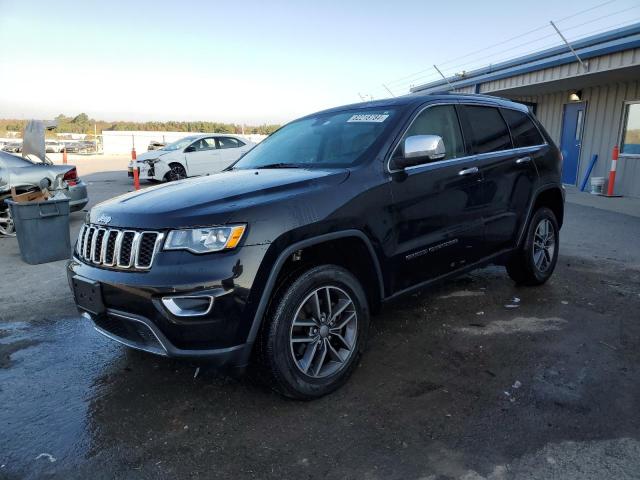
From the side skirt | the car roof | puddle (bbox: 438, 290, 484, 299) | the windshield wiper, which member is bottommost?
puddle (bbox: 438, 290, 484, 299)

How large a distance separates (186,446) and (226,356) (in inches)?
20.4

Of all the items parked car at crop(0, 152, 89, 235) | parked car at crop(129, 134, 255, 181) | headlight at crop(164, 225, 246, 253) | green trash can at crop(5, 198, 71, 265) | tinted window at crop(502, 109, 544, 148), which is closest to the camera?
headlight at crop(164, 225, 246, 253)

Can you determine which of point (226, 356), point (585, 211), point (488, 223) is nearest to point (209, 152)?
point (585, 211)

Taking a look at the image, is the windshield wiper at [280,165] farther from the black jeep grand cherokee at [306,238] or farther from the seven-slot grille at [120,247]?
the seven-slot grille at [120,247]

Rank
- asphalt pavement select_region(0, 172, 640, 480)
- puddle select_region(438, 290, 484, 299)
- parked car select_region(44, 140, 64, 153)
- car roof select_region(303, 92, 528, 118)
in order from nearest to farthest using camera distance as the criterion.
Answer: asphalt pavement select_region(0, 172, 640, 480)
car roof select_region(303, 92, 528, 118)
puddle select_region(438, 290, 484, 299)
parked car select_region(44, 140, 64, 153)

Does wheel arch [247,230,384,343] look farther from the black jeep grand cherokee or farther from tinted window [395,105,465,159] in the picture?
tinted window [395,105,465,159]

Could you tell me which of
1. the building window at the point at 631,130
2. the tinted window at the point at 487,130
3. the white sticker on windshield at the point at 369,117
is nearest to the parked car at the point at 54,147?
the building window at the point at 631,130

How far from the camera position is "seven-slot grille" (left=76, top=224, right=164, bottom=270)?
2658 mm

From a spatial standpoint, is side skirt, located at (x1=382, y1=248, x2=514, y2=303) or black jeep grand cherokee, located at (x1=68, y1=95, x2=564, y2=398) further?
side skirt, located at (x1=382, y1=248, x2=514, y2=303)

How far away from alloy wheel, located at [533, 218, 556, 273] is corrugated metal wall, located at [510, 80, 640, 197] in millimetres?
9067

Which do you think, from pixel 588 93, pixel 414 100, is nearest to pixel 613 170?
pixel 588 93

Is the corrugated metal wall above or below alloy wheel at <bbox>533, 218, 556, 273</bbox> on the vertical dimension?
above

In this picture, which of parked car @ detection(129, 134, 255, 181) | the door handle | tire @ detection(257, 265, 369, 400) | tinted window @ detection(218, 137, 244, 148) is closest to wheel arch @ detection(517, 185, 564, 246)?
the door handle

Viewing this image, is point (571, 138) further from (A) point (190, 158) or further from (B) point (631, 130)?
(A) point (190, 158)
